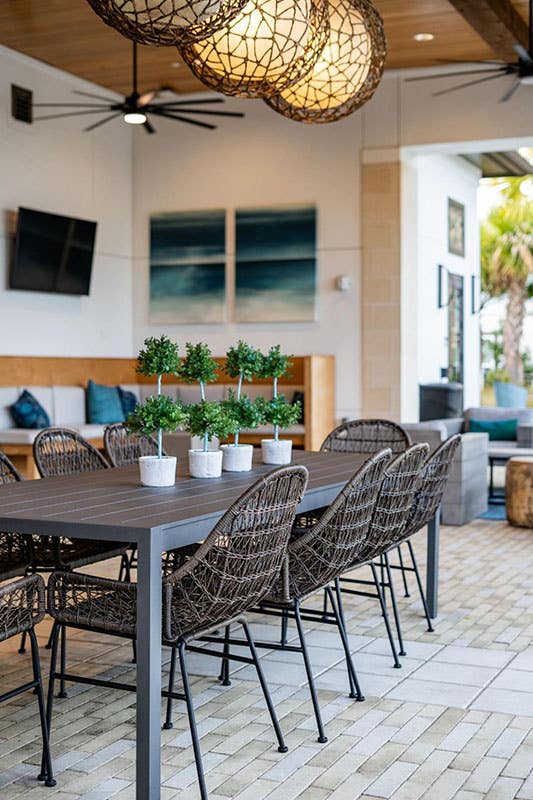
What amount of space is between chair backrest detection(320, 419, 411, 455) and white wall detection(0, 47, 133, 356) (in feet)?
14.0

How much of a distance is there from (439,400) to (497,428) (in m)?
0.67

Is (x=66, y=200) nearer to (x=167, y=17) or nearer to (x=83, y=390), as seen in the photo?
(x=83, y=390)

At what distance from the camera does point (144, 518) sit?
2926mm

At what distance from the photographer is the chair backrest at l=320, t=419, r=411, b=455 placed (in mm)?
5527

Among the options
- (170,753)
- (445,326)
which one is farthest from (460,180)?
(170,753)

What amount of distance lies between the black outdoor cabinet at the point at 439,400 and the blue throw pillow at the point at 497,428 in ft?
1.31

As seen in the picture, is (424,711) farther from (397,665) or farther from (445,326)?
(445,326)

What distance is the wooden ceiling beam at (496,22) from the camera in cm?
739

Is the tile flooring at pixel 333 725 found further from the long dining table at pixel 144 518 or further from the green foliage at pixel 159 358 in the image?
the green foliage at pixel 159 358

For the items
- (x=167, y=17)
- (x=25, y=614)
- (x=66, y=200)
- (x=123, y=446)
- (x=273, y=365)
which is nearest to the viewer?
(x=25, y=614)

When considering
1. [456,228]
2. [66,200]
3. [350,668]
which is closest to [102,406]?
[66,200]

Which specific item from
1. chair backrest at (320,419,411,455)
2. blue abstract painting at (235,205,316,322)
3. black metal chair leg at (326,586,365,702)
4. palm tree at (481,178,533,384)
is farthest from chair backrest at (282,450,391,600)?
palm tree at (481,178,533,384)

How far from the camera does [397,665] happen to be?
4.11 meters

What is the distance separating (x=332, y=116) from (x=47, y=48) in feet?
15.6
